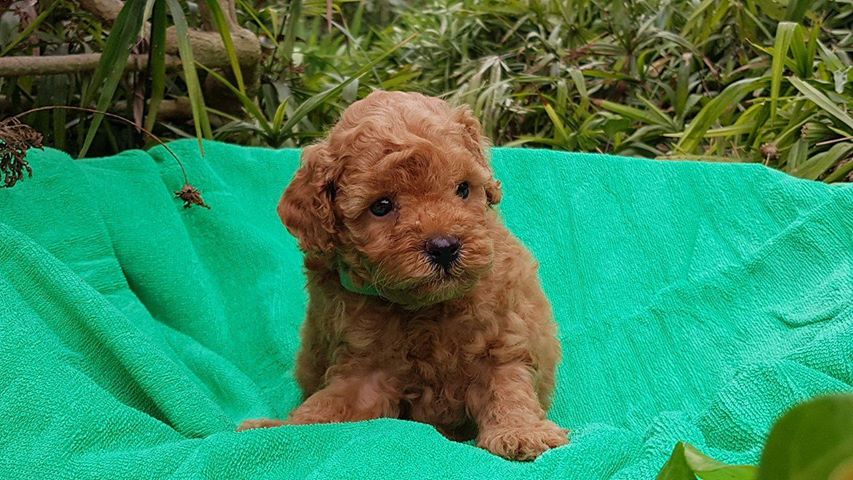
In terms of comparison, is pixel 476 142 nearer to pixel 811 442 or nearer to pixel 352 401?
pixel 352 401

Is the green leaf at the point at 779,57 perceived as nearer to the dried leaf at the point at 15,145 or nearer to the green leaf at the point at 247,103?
the green leaf at the point at 247,103

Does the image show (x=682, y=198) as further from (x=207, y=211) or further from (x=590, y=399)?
(x=207, y=211)

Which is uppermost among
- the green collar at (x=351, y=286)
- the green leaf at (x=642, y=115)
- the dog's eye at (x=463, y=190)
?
the dog's eye at (x=463, y=190)

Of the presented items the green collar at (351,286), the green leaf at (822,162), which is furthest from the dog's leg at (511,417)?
the green leaf at (822,162)

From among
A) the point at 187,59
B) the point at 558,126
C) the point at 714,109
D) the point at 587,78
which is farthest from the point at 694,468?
the point at 587,78

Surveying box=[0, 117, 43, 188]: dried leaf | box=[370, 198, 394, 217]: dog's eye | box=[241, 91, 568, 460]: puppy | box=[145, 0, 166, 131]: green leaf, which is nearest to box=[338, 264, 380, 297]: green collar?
box=[241, 91, 568, 460]: puppy

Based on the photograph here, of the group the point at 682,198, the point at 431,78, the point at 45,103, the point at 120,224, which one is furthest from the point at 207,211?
the point at 431,78
